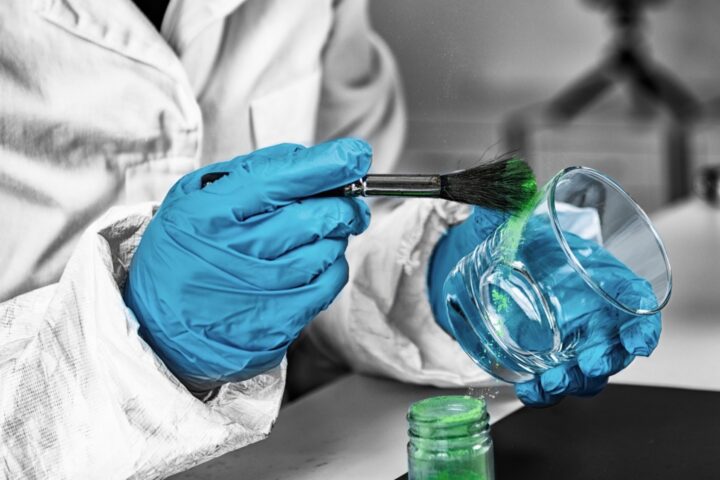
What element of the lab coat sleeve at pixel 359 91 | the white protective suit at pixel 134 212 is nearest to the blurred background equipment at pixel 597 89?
the lab coat sleeve at pixel 359 91

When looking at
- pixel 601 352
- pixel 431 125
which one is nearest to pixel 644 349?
pixel 601 352

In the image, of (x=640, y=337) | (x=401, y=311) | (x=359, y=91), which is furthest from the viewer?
(x=359, y=91)

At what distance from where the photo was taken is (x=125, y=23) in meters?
1.01

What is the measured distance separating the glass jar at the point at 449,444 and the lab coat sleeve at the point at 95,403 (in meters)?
0.17

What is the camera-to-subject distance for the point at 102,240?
2.66ft

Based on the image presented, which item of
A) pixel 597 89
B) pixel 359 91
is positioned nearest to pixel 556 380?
pixel 359 91

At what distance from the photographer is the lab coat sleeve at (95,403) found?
2.43ft

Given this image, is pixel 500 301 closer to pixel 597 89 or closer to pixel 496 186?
pixel 496 186

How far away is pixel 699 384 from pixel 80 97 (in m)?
0.75

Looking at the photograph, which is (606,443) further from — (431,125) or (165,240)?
(431,125)

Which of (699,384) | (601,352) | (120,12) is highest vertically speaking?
(120,12)

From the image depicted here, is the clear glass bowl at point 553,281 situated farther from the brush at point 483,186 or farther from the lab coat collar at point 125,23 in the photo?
the lab coat collar at point 125,23

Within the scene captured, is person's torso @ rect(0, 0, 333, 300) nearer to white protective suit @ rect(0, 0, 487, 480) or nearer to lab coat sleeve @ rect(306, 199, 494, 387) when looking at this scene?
white protective suit @ rect(0, 0, 487, 480)

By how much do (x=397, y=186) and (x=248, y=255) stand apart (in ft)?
0.45
